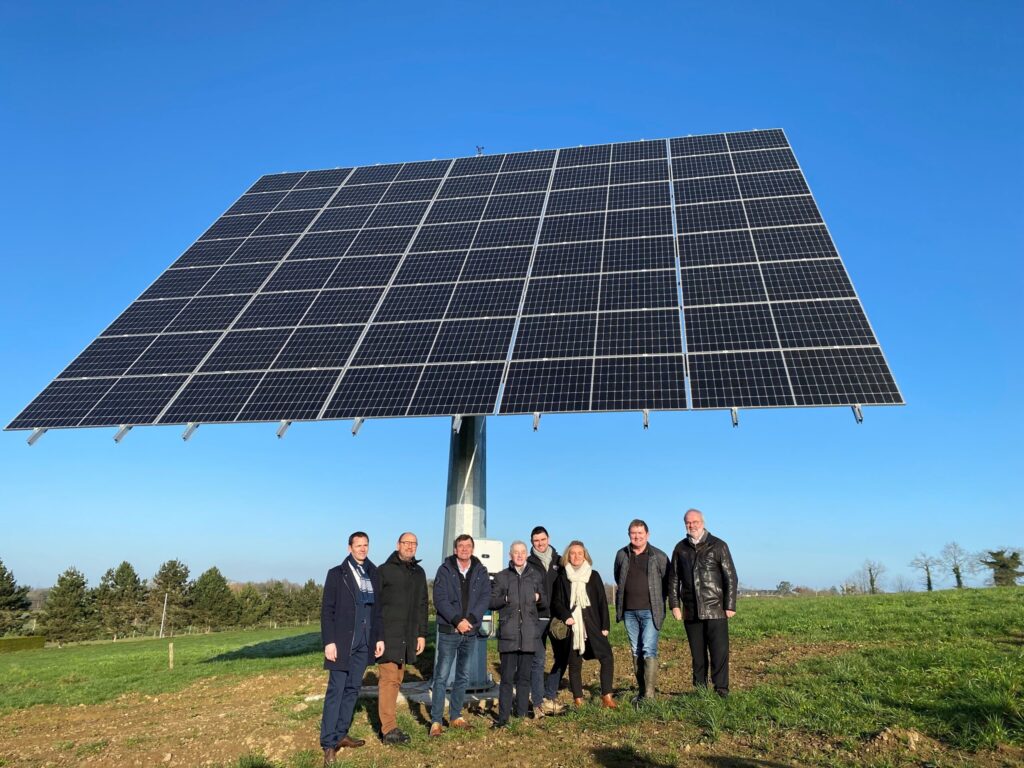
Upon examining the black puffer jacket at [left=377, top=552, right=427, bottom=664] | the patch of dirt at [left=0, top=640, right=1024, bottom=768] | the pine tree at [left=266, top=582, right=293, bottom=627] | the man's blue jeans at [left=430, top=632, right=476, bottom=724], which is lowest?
the pine tree at [left=266, top=582, right=293, bottom=627]

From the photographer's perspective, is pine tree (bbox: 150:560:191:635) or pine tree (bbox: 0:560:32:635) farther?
pine tree (bbox: 150:560:191:635)

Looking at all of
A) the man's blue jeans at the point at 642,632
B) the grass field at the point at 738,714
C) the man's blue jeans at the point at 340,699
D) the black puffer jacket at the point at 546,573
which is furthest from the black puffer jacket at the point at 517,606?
the man's blue jeans at the point at 340,699

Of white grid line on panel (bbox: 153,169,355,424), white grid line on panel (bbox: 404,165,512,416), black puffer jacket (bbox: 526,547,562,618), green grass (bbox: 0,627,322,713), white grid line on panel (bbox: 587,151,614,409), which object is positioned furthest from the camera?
green grass (bbox: 0,627,322,713)

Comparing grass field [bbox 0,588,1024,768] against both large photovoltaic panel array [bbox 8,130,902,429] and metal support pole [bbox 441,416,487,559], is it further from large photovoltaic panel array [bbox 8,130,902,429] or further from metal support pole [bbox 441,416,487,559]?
large photovoltaic panel array [bbox 8,130,902,429]

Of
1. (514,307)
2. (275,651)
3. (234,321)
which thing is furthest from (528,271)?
(275,651)

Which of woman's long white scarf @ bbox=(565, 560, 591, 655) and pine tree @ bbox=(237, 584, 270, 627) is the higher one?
woman's long white scarf @ bbox=(565, 560, 591, 655)

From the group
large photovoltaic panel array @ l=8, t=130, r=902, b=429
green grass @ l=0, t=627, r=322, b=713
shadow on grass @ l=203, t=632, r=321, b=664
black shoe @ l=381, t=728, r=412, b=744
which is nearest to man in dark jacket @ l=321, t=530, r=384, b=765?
black shoe @ l=381, t=728, r=412, b=744

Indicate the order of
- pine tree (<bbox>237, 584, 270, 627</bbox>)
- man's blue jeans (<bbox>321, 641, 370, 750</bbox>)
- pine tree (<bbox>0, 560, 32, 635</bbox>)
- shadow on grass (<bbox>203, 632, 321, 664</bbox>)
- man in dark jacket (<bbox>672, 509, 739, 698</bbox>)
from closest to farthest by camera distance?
→ man's blue jeans (<bbox>321, 641, 370, 750</bbox>)
man in dark jacket (<bbox>672, 509, 739, 698</bbox>)
shadow on grass (<bbox>203, 632, 321, 664</bbox>)
pine tree (<bbox>0, 560, 32, 635</bbox>)
pine tree (<bbox>237, 584, 270, 627</bbox>)

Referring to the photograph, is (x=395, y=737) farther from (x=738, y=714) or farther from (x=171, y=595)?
(x=171, y=595)

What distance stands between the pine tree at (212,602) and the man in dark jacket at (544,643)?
7927cm

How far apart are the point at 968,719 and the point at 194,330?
642 inches

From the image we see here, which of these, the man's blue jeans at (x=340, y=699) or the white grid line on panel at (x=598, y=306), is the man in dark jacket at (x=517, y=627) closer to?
the man's blue jeans at (x=340, y=699)

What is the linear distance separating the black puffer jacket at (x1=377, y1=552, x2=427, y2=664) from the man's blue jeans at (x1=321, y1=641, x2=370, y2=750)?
1.36ft

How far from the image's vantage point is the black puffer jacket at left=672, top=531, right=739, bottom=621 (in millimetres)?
8609
